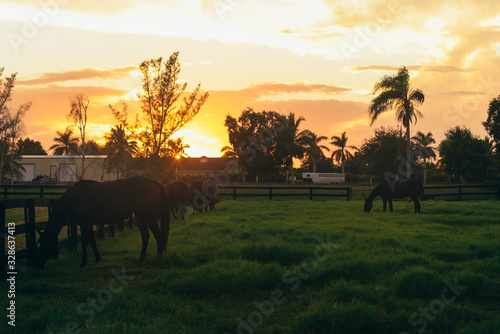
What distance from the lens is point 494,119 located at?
155 ft

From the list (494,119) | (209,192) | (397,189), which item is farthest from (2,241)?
(494,119)

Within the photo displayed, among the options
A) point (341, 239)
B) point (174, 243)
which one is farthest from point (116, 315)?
point (341, 239)

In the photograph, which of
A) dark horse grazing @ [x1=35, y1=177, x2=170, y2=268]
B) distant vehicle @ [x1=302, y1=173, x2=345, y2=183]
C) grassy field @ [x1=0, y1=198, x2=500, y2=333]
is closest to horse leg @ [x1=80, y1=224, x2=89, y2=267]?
dark horse grazing @ [x1=35, y1=177, x2=170, y2=268]

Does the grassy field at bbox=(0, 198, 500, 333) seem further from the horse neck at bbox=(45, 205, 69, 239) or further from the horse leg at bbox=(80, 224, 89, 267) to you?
the horse neck at bbox=(45, 205, 69, 239)

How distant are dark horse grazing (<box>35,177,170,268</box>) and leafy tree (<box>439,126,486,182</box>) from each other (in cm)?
5331

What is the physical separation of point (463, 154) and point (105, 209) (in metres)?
55.2

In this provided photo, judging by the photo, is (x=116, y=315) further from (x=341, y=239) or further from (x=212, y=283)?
(x=341, y=239)

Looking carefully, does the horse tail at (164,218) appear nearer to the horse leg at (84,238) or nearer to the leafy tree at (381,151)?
the horse leg at (84,238)

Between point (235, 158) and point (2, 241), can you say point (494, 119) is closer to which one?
point (235, 158)

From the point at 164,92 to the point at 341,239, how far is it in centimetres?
2029

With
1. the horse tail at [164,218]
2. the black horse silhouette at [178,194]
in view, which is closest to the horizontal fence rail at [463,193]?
the black horse silhouette at [178,194]

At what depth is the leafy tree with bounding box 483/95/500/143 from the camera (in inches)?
1850

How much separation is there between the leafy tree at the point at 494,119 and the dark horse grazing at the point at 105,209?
165 feet

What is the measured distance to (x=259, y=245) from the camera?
8.57m
